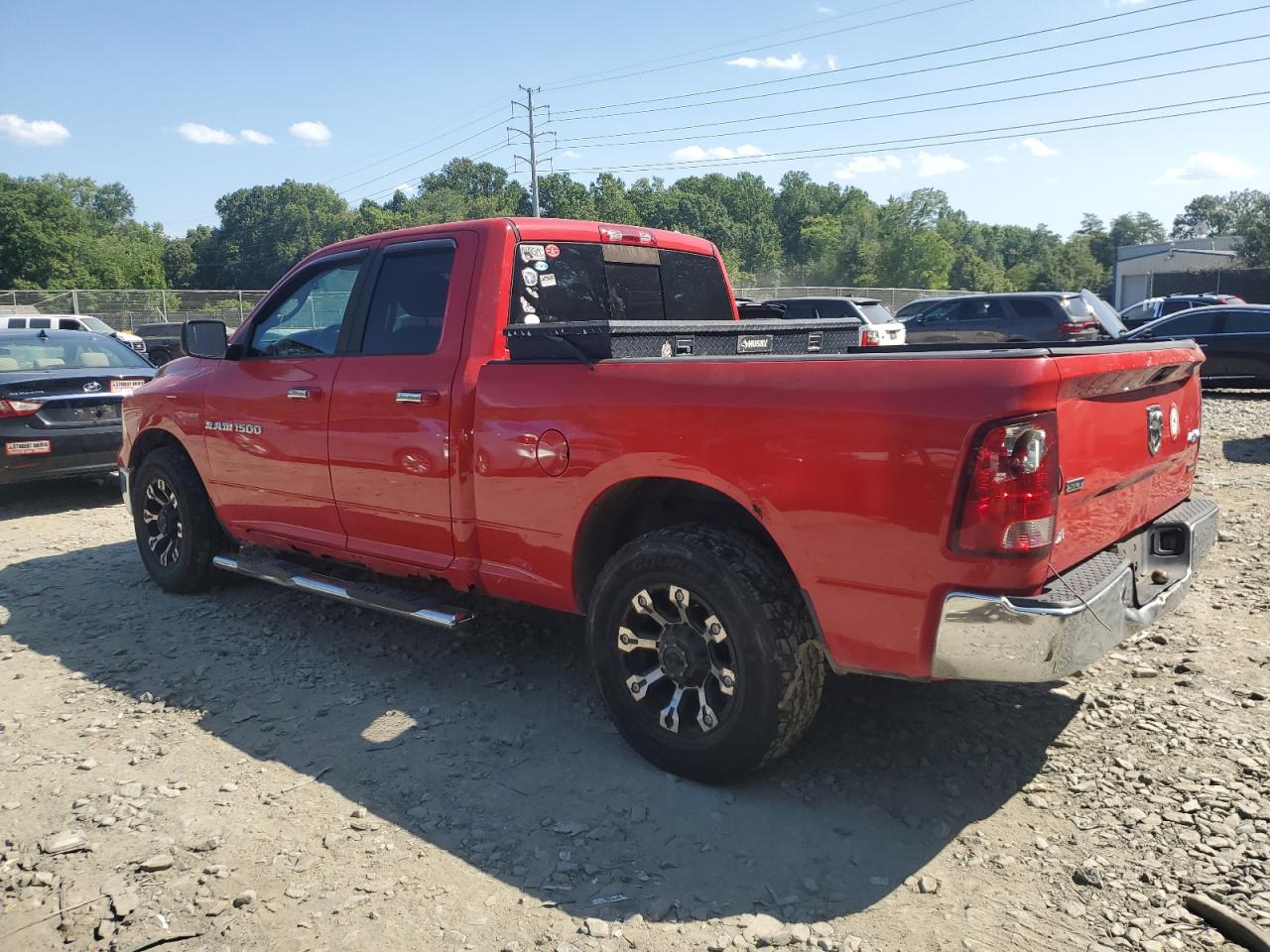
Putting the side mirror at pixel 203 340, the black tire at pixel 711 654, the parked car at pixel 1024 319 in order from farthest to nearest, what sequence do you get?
the parked car at pixel 1024 319 → the side mirror at pixel 203 340 → the black tire at pixel 711 654

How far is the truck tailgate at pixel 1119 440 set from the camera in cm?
278

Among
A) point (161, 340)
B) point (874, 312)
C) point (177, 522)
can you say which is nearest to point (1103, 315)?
point (874, 312)

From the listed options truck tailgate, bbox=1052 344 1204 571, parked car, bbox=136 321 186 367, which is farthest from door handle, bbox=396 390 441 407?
parked car, bbox=136 321 186 367

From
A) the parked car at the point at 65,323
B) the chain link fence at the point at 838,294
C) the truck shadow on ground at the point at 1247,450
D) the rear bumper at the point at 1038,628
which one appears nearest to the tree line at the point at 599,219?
the chain link fence at the point at 838,294

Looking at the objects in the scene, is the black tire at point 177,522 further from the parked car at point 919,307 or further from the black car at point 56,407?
the parked car at point 919,307

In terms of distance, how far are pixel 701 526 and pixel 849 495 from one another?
0.67 m

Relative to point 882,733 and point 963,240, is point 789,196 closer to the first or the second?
point 963,240

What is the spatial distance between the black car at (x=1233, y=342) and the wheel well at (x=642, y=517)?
13286 millimetres

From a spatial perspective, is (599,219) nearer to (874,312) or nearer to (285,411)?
(874,312)

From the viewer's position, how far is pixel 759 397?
306cm

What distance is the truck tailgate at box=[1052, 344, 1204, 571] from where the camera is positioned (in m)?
2.78

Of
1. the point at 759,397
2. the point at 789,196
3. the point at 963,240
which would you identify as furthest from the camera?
the point at 963,240

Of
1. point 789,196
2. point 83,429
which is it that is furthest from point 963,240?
point 83,429

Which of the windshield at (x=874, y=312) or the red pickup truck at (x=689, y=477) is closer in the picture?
the red pickup truck at (x=689, y=477)
